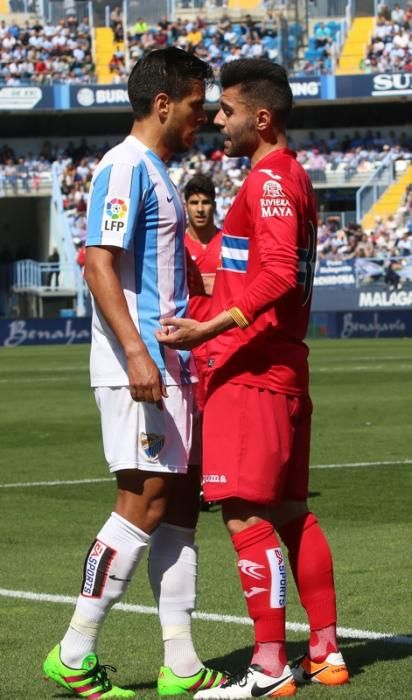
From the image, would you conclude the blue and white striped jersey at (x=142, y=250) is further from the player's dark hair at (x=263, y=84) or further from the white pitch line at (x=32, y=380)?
the white pitch line at (x=32, y=380)

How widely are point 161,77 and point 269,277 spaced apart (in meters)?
0.84

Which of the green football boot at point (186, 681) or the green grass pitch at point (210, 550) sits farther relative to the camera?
the green grass pitch at point (210, 550)

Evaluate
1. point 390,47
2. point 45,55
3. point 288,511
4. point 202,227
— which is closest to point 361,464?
point 202,227

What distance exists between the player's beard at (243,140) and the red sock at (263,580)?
137cm

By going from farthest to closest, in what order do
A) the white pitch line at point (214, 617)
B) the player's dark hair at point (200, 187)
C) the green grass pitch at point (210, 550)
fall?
the player's dark hair at point (200, 187), the white pitch line at point (214, 617), the green grass pitch at point (210, 550)

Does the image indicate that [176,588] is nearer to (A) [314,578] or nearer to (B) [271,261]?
(A) [314,578]

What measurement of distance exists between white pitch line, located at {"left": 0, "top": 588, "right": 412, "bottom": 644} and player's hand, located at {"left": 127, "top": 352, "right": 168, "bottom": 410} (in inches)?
63.9

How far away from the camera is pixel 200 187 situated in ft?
33.3

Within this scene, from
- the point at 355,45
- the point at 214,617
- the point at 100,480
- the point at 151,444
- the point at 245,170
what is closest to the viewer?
the point at 151,444

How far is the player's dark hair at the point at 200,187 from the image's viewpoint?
10.1m

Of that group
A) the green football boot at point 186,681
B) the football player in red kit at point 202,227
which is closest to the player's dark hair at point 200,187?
the football player in red kit at point 202,227

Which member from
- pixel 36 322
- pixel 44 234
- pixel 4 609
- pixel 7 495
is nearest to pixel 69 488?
pixel 7 495

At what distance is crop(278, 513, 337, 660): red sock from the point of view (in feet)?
16.9

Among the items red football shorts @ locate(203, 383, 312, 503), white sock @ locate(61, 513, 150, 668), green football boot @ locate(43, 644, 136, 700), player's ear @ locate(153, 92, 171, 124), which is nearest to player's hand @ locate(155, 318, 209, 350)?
red football shorts @ locate(203, 383, 312, 503)
